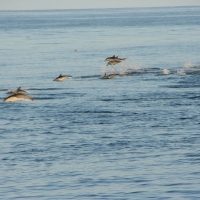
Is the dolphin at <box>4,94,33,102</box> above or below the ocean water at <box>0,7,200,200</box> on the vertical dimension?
above

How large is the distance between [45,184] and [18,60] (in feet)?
168

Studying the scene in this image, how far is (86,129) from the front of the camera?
35031 mm

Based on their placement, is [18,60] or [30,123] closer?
[30,123]

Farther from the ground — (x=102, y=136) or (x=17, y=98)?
(x=17, y=98)

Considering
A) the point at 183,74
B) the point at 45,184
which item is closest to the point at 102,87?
the point at 183,74

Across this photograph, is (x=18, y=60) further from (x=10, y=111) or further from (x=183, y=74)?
(x=10, y=111)

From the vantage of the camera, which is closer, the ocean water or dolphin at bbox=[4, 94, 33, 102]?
the ocean water

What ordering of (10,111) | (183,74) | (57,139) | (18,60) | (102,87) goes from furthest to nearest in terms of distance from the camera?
1. (18,60)
2. (183,74)
3. (102,87)
4. (10,111)
5. (57,139)

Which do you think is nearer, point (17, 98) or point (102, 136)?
point (102, 136)

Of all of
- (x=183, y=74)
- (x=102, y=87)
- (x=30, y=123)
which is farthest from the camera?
(x=183, y=74)

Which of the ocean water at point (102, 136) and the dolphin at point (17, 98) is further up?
the dolphin at point (17, 98)

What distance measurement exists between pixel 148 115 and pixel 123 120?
181 centimetres

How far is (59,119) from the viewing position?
38125mm

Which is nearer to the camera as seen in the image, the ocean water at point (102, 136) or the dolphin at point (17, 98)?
the ocean water at point (102, 136)
